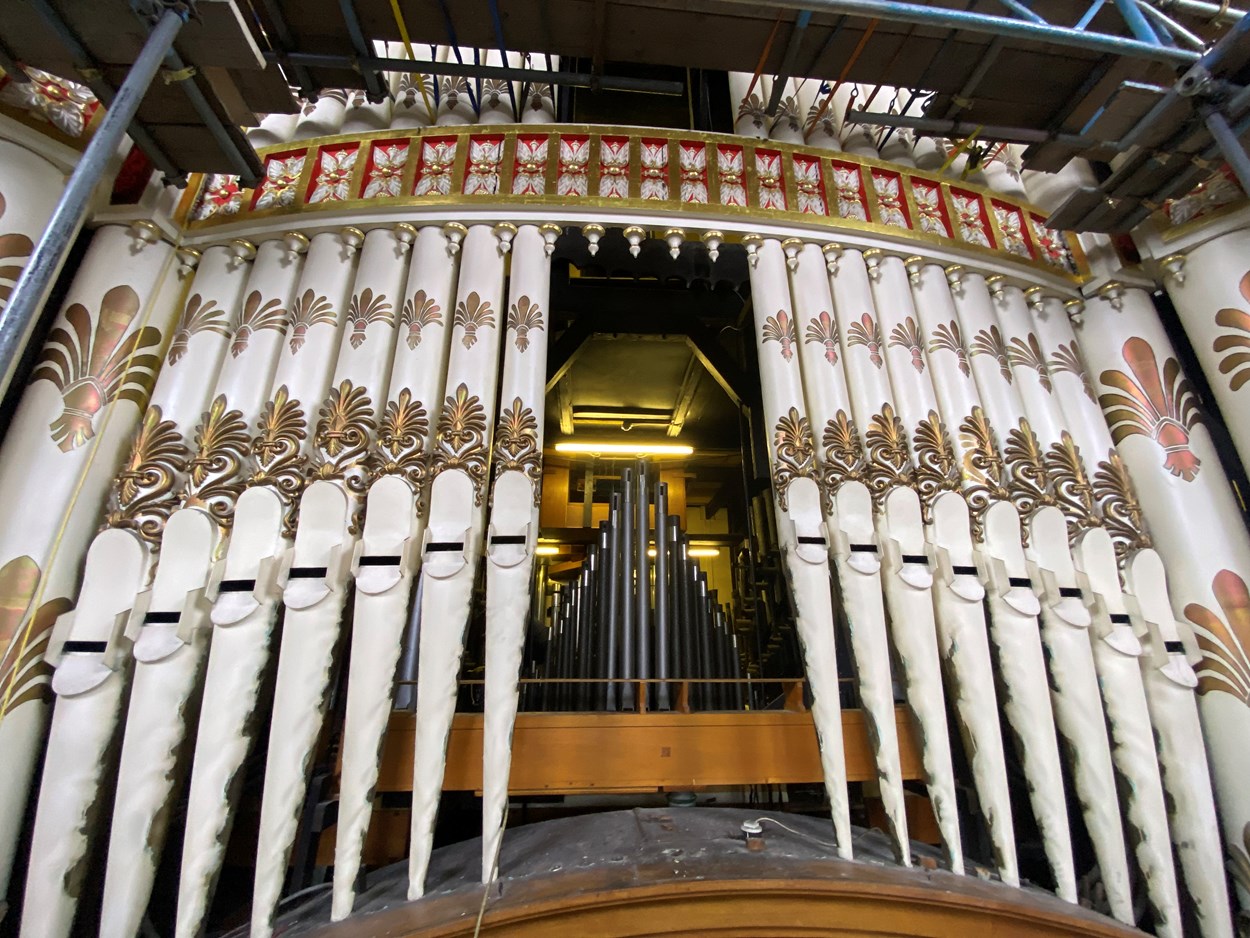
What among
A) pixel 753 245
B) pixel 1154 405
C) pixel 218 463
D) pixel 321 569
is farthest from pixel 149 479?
pixel 1154 405

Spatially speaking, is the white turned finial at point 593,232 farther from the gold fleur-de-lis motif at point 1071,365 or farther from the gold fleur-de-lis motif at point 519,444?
the gold fleur-de-lis motif at point 1071,365

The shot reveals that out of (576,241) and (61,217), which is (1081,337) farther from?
(61,217)

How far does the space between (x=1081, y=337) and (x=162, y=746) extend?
3.27 meters

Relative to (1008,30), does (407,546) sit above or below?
below

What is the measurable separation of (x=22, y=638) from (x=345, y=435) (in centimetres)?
88

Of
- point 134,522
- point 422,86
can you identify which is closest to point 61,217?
point 134,522

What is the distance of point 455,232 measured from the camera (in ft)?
7.44

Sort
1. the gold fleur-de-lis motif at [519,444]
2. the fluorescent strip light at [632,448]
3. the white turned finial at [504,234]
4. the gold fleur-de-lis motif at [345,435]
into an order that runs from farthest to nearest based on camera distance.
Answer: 1. the fluorescent strip light at [632,448]
2. the white turned finial at [504,234]
3. the gold fleur-de-lis motif at [519,444]
4. the gold fleur-de-lis motif at [345,435]

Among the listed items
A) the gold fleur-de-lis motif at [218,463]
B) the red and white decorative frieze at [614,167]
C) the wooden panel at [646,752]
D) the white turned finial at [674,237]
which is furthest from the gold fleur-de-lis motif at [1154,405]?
the gold fleur-de-lis motif at [218,463]

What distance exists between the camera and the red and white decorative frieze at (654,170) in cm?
239

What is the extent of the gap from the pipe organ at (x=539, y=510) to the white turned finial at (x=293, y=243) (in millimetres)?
15

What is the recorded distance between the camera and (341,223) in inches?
87.8

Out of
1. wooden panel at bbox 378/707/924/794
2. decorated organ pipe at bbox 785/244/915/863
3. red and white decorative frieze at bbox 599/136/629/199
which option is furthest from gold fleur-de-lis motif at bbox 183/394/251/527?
decorated organ pipe at bbox 785/244/915/863

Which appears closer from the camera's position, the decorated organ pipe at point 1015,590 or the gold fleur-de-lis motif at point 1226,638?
the decorated organ pipe at point 1015,590
